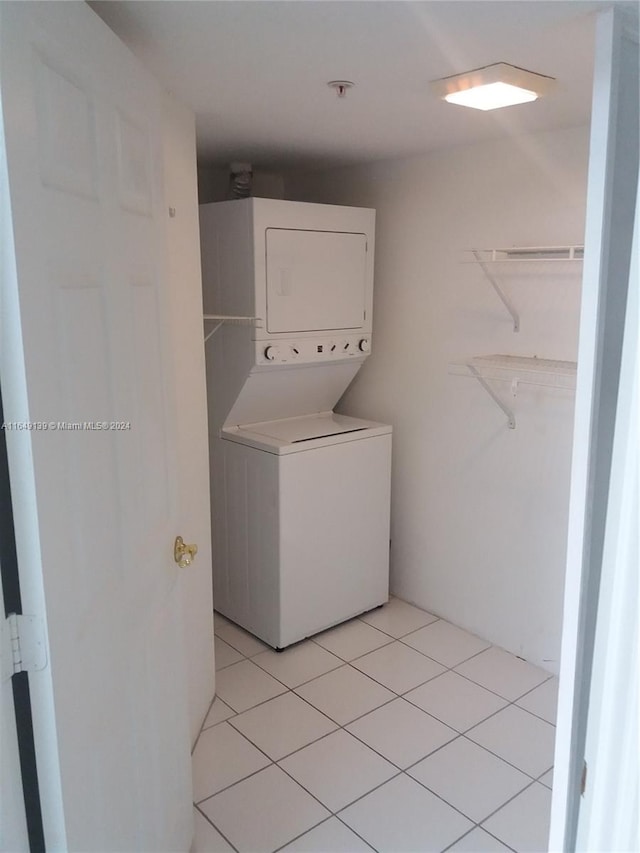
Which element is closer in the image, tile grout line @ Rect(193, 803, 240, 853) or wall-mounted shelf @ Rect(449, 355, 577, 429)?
tile grout line @ Rect(193, 803, 240, 853)

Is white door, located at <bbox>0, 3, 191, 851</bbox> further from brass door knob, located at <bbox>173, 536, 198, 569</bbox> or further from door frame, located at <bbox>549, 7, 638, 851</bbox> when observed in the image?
door frame, located at <bbox>549, 7, 638, 851</bbox>

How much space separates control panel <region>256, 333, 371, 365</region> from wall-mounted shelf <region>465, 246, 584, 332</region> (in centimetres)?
63

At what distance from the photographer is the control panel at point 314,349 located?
2.71 m

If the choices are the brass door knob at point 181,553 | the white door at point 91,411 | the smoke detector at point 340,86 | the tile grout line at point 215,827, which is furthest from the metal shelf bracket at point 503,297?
the tile grout line at point 215,827

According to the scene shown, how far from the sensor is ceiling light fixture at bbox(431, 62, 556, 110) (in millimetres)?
1678

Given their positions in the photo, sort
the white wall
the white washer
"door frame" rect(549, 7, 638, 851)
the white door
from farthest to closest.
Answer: the white washer → the white wall → "door frame" rect(549, 7, 638, 851) → the white door

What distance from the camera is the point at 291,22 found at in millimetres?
1364

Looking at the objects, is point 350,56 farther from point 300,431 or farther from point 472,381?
point 300,431

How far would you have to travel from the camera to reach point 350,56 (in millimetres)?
1564

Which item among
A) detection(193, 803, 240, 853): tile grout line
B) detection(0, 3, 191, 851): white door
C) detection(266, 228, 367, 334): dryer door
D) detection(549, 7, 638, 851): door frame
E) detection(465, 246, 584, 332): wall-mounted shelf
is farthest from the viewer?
detection(266, 228, 367, 334): dryer door

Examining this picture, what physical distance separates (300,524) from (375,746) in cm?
93

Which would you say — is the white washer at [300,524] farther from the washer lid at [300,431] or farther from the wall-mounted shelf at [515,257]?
the wall-mounted shelf at [515,257]

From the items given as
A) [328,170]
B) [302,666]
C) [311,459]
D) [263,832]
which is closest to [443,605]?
[302,666]

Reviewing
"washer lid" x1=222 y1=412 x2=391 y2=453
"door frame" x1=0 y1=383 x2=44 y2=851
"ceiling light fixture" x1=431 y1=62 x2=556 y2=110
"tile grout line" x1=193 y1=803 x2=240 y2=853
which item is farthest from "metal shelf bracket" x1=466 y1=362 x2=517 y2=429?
"door frame" x1=0 y1=383 x2=44 y2=851
